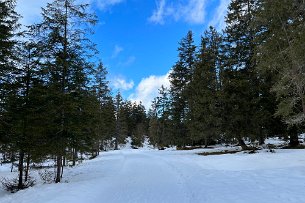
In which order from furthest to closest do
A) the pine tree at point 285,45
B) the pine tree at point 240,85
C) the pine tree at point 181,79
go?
the pine tree at point 181,79 < the pine tree at point 240,85 < the pine tree at point 285,45

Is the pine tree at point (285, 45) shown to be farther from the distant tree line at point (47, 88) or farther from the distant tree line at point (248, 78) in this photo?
the distant tree line at point (47, 88)

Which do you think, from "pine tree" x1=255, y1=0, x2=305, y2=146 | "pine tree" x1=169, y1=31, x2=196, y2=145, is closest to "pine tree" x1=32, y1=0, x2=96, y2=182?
"pine tree" x1=255, y1=0, x2=305, y2=146

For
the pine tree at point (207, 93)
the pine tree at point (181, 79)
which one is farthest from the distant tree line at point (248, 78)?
the pine tree at point (181, 79)

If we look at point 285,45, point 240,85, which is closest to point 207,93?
point 240,85

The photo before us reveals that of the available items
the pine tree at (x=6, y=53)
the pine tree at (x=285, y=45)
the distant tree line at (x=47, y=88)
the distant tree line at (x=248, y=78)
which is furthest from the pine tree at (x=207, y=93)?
the pine tree at (x=6, y=53)

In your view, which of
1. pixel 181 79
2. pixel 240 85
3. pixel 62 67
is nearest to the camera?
pixel 62 67

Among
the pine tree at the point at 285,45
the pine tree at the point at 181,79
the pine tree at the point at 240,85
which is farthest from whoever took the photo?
the pine tree at the point at 181,79

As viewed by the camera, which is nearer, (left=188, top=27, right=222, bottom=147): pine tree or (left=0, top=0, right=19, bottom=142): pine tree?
(left=0, top=0, right=19, bottom=142): pine tree

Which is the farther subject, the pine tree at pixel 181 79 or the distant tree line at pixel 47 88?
the pine tree at pixel 181 79

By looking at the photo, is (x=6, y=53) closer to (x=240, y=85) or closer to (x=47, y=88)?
(x=47, y=88)

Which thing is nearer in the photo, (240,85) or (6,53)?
(6,53)

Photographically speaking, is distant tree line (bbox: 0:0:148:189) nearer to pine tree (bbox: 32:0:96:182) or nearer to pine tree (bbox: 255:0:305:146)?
pine tree (bbox: 32:0:96:182)

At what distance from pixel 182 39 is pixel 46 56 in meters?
32.1

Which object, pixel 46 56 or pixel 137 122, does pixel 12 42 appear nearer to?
pixel 46 56
